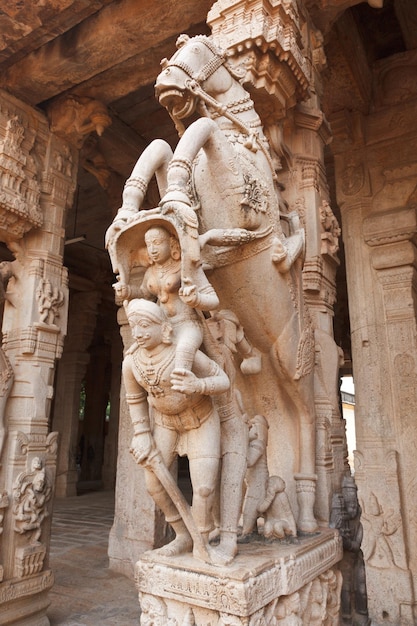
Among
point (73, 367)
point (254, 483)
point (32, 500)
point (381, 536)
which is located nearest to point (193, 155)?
point (254, 483)

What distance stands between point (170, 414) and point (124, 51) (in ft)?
13.4

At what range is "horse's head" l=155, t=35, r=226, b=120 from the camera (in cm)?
255

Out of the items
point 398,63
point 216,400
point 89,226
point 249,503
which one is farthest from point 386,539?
point 89,226

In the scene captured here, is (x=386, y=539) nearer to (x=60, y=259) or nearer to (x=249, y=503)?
(x=249, y=503)

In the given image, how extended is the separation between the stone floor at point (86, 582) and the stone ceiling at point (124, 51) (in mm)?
4827

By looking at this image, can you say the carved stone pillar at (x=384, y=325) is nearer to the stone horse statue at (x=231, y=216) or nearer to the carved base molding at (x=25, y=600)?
the stone horse statue at (x=231, y=216)

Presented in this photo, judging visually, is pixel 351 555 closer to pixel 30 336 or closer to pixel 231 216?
pixel 231 216

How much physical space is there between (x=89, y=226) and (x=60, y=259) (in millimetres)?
5183

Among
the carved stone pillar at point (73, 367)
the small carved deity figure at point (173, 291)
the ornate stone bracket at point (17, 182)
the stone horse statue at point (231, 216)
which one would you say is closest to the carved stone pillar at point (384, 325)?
the stone horse statue at point (231, 216)

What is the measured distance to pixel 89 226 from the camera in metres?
10.3

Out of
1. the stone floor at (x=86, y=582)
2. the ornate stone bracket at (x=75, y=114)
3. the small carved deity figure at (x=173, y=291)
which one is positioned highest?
the ornate stone bracket at (x=75, y=114)

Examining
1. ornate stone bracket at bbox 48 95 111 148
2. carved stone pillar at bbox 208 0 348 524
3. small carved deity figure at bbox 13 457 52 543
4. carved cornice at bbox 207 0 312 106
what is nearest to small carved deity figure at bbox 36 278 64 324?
small carved deity figure at bbox 13 457 52 543

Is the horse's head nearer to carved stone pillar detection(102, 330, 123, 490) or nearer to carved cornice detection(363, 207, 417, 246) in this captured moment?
carved cornice detection(363, 207, 417, 246)

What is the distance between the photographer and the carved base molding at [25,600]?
4.29 meters
